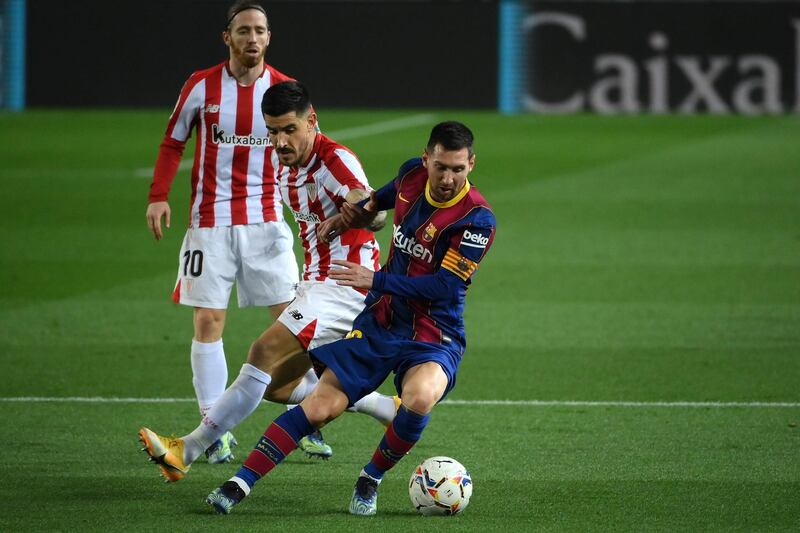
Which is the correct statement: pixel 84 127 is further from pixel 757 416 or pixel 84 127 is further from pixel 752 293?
pixel 757 416

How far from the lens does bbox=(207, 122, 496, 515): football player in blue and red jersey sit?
18.4ft

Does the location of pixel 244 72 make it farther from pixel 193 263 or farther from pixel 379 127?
pixel 379 127

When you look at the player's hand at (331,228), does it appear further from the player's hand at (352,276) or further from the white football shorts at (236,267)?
the white football shorts at (236,267)

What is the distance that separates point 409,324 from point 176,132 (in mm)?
1841

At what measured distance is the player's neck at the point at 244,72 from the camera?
6.95m

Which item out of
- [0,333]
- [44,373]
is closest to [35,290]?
[0,333]

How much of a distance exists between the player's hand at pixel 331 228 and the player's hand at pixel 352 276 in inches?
23.4

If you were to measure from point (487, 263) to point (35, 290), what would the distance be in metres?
3.92

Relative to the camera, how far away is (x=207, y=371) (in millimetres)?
6758

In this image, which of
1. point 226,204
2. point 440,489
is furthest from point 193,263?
point 440,489

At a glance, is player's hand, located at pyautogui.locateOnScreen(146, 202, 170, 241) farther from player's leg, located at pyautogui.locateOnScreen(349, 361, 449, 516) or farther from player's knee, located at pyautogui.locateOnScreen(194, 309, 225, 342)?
player's leg, located at pyautogui.locateOnScreen(349, 361, 449, 516)

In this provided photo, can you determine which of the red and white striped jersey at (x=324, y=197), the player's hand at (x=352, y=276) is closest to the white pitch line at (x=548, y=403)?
the red and white striped jersey at (x=324, y=197)

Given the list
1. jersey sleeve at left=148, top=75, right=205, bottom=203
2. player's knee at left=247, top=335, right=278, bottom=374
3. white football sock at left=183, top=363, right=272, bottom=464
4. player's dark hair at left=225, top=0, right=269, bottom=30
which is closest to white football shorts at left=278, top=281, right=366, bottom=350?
player's knee at left=247, top=335, right=278, bottom=374

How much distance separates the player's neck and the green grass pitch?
1.77 metres
